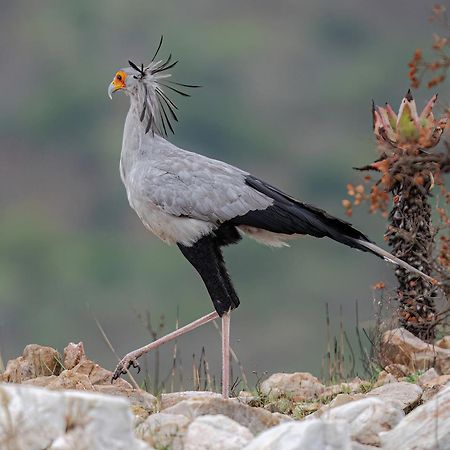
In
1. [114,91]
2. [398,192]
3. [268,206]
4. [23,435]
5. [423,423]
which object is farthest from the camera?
[398,192]

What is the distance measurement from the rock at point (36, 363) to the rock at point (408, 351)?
2.55 m

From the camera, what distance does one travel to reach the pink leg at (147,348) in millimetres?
7711

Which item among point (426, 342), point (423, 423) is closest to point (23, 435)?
point (423, 423)

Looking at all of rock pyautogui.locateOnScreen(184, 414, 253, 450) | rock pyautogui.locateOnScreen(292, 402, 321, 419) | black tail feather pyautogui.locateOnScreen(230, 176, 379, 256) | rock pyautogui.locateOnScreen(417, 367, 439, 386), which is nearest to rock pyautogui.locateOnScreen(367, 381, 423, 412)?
rock pyautogui.locateOnScreen(292, 402, 321, 419)

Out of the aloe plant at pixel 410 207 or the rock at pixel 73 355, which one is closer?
the rock at pixel 73 355

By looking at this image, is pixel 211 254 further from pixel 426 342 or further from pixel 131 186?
pixel 426 342

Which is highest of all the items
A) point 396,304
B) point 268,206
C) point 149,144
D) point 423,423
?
point 149,144

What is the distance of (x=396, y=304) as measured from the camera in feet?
27.8

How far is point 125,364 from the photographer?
304 inches

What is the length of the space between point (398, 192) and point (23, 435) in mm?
5082

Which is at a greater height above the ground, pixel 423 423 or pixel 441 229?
pixel 441 229

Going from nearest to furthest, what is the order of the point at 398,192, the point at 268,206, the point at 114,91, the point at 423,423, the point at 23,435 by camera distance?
1. the point at 23,435
2. the point at 423,423
3. the point at 268,206
4. the point at 114,91
5. the point at 398,192

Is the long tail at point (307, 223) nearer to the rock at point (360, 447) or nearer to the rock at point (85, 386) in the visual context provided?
the rock at point (85, 386)

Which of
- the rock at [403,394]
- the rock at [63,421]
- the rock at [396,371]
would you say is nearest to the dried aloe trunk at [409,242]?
the rock at [396,371]
